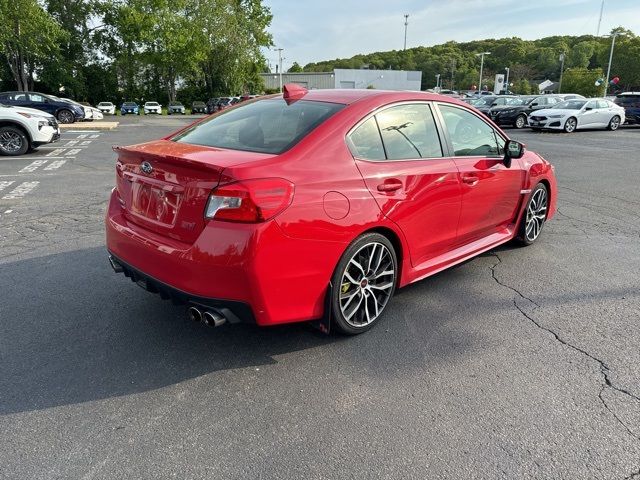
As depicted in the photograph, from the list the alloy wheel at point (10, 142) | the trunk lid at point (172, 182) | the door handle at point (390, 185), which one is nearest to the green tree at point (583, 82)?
the alloy wheel at point (10, 142)

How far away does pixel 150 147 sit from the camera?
326 cm

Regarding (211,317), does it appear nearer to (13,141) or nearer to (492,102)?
(13,141)

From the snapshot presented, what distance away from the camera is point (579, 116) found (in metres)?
21.3

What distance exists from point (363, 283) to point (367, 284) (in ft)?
0.16

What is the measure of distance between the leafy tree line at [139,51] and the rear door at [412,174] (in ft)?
130

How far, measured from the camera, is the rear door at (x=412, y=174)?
3.23 m

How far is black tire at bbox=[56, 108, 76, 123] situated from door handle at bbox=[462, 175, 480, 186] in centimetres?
2654

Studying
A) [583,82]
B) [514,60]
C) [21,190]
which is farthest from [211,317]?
[514,60]

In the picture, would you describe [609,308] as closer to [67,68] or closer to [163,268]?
[163,268]

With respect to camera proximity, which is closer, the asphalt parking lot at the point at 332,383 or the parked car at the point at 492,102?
the asphalt parking lot at the point at 332,383

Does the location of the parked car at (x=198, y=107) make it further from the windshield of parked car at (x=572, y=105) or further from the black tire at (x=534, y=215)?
the black tire at (x=534, y=215)

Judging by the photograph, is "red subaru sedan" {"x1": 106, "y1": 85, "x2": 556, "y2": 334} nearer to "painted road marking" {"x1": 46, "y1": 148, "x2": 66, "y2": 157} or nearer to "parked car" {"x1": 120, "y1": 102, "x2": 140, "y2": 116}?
"painted road marking" {"x1": 46, "y1": 148, "x2": 66, "y2": 157}

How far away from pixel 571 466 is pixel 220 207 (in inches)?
84.7

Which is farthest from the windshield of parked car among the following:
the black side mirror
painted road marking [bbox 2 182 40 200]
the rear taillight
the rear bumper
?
the rear bumper
